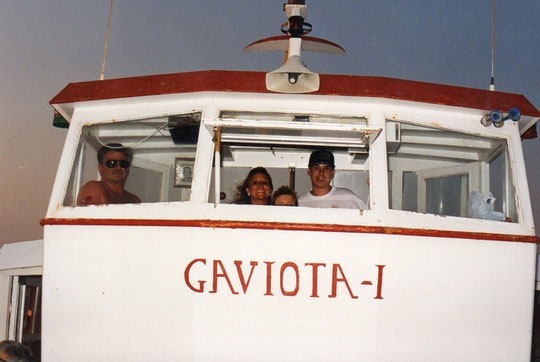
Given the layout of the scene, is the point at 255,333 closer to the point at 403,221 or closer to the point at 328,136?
the point at 403,221

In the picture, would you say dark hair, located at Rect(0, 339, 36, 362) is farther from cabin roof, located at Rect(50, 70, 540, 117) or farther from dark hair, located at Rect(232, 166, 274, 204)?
dark hair, located at Rect(232, 166, 274, 204)

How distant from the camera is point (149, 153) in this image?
4898mm

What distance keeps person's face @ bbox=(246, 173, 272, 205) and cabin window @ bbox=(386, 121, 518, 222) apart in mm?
1017

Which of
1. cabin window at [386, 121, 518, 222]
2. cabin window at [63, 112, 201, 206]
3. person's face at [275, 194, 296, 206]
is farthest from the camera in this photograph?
person's face at [275, 194, 296, 206]

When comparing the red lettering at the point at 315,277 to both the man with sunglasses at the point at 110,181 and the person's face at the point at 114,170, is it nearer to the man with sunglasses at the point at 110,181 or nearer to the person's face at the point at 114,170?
the man with sunglasses at the point at 110,181

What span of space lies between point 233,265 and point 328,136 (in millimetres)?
1578

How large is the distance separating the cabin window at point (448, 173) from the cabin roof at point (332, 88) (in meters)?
0.28

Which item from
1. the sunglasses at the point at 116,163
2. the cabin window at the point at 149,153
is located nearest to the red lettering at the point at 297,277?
the cabin window at the point at 149,153

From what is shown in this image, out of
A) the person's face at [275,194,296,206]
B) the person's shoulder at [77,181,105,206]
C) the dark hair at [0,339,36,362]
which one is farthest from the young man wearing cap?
the dark hair at [0,339,36,362]

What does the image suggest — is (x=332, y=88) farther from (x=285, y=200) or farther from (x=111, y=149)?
(x=111, y=149)

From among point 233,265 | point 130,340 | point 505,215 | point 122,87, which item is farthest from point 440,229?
point 122,87

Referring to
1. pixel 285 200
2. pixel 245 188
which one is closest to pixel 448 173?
pixel 285 200

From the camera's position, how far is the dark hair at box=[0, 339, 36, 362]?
4176 mm

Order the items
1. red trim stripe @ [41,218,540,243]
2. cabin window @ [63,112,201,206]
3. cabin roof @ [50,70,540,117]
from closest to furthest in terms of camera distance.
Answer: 1. red trim stripe @ [41,218,540,243]
2. cabin roof @ [50,70,540,117]
3. cabin window @ [63,112,201,206]
